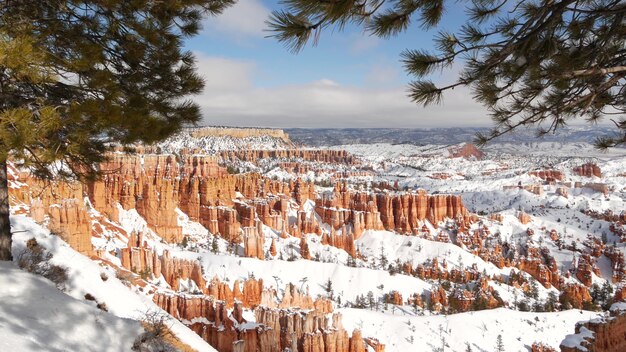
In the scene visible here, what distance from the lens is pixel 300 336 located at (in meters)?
17.4

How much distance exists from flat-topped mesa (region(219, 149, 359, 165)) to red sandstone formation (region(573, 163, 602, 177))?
66527 millimetres

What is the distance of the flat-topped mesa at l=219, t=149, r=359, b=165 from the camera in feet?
385

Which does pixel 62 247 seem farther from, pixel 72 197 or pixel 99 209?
pixel 99 209

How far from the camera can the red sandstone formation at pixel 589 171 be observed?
109m

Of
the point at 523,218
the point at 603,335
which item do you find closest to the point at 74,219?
the point at 603,335

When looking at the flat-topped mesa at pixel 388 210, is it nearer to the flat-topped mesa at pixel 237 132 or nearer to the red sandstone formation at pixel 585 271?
the red sandstone formation at pixel 585 271

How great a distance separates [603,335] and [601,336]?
0.16 m

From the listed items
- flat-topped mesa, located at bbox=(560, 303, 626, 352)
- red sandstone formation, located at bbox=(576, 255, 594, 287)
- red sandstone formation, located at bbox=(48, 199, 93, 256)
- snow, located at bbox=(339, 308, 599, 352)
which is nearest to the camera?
flat-topped mesa, located at bbox=(560, 303, 626, 352)

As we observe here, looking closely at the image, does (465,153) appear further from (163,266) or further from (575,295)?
(163,266)

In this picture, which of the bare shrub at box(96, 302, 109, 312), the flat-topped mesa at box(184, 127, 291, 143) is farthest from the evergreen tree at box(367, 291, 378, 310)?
the flat-topped mesa at box(184, 127, 291, 143)

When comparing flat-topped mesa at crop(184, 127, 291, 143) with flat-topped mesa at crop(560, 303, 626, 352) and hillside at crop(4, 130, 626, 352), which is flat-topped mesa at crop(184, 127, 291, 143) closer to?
hillside at crop(4, 130, 626, 352)

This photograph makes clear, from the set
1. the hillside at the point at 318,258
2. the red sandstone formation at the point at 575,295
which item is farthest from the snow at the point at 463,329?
the red sandstone formation at the point at 575,295

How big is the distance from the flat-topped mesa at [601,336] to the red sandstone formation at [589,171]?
362 feet

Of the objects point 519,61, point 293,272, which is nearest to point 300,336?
point 293,272
